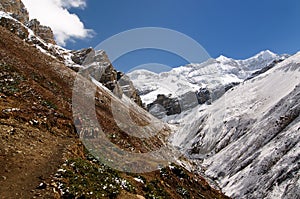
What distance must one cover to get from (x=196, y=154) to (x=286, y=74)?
31421 millimetres

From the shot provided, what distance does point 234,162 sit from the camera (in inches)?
1750

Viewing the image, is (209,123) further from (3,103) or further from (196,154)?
(3,103)

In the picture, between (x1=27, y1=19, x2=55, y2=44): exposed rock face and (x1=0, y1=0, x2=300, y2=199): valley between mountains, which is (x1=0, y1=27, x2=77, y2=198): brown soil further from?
(x1=27, y1=19, x2=55, y2=44): exposed rock face

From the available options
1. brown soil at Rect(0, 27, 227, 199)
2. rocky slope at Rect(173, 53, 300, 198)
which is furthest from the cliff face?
brown soil at Rect(0, 27, 227, 199)

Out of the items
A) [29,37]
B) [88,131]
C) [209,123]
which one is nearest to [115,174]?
[88,131]

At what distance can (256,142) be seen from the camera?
4506 centimetres

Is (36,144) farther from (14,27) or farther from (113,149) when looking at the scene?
(14,27)

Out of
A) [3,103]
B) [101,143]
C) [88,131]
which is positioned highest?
[3,103]

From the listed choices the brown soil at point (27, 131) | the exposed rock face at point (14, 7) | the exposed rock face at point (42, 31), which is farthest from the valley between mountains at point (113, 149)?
the exposed rock face at point (42, 31)

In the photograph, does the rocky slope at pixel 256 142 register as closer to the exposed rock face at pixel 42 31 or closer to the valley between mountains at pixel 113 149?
the valley between mountains at pixel 113 149

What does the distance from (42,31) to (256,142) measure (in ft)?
368

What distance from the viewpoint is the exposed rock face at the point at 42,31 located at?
122m

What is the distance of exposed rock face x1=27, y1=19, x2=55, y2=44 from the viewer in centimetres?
12172

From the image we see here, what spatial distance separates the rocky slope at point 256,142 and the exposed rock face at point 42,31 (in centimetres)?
8296
